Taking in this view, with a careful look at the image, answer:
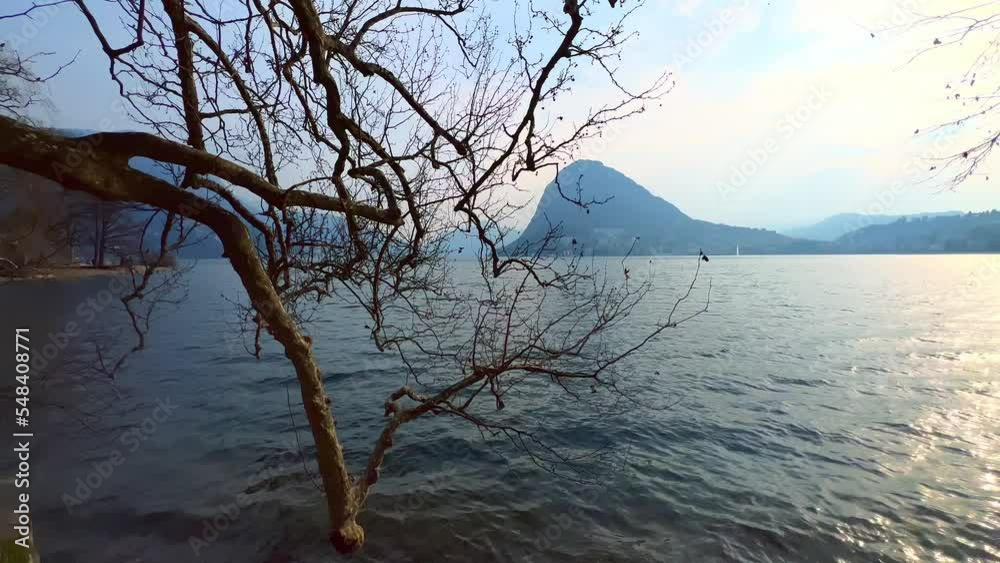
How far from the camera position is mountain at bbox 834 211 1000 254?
144 meters

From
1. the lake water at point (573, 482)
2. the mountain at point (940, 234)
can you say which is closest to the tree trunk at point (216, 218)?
the lake water at point (573, 482)

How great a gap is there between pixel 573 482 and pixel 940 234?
215 meters

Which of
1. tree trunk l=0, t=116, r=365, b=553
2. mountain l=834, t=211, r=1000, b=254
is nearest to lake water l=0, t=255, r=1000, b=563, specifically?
tree trunk l=0, t=116, r=365, b=553

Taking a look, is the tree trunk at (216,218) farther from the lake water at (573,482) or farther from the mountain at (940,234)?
the mountain at (940,234)

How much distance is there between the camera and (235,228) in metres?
3.52

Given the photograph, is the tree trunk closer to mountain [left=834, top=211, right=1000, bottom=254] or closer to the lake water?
the lake water

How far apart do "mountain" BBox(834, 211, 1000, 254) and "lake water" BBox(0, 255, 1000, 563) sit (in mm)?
169569

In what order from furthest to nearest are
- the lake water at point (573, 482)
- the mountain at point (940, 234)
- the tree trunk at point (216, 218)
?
the mountain at point (940, 234) → the lake water at point (573, 482) → the tree trunk at point (216, 218)

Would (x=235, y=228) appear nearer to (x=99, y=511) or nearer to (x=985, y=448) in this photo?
(x=99, y=511)

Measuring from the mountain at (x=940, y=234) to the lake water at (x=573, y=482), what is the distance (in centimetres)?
16957

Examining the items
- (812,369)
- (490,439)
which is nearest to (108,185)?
(490,439)

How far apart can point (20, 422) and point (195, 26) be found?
1286cm

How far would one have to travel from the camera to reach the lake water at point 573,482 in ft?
23.9

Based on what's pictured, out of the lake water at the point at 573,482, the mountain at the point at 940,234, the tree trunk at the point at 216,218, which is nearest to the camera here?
the tree trunk at the point at 216,218
